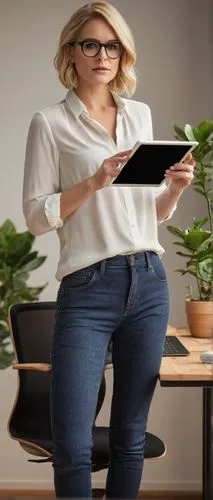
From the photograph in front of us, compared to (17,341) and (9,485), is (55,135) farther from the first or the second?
(9,485)

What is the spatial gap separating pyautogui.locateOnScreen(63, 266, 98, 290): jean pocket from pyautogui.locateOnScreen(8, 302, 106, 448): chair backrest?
1.30 m

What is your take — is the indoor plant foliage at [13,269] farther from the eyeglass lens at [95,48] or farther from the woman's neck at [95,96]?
the eyeglass lens at [95,48]

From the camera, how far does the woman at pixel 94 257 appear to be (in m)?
2.00

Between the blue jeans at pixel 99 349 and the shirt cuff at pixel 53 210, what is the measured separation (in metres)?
0.12

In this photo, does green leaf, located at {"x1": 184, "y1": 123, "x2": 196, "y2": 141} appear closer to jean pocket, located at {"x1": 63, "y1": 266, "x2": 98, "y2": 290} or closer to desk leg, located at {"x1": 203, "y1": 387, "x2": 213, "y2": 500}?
desk leg, located at {"x1": 203, "y1": 387, "x2": 213, "y2": 500}

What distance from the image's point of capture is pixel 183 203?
13.6 feet

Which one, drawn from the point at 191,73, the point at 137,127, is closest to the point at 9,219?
the point at 191,73

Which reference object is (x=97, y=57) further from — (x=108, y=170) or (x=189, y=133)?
(x=189, y=133)

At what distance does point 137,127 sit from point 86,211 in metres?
0.26

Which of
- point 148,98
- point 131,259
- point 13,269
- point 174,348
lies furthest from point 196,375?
point 148,98

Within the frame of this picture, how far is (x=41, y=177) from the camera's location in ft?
6.66

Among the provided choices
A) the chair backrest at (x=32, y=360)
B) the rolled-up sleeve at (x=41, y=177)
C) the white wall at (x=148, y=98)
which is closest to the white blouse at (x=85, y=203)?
the rolled-up sleeve at (x=41, y=177)

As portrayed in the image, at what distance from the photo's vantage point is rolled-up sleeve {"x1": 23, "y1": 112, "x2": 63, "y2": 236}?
202cm

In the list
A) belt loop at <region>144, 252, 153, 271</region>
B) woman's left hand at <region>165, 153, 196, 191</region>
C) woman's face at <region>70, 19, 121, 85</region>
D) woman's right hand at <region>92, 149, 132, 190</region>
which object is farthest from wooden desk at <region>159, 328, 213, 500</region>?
woman's face at <region>70, 19, 121, 85</region>
